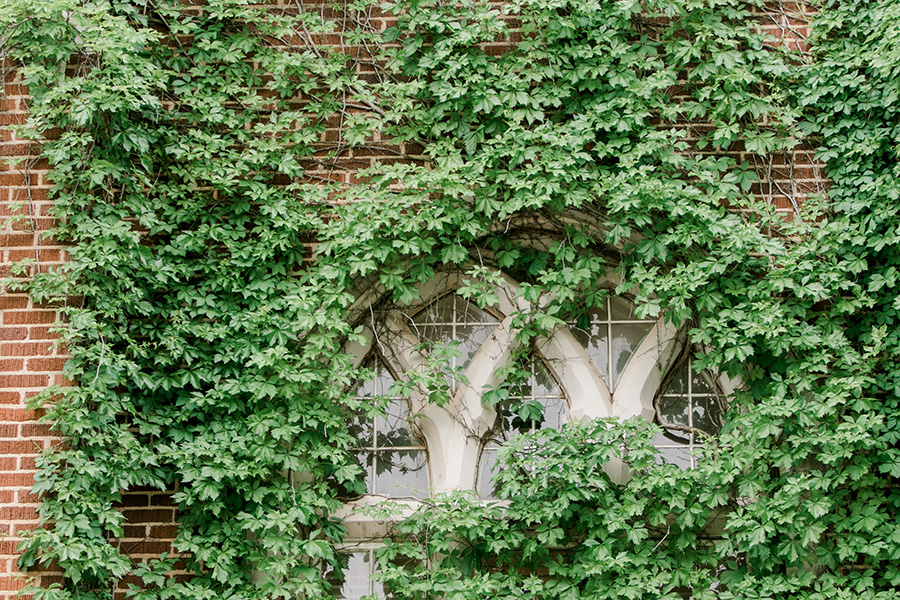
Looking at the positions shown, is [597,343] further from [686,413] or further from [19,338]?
[19,338]

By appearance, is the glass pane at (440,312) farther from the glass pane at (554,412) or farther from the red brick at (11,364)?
the red brick at (11,364)

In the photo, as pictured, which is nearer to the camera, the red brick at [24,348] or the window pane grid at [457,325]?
the red brick at [24,348]

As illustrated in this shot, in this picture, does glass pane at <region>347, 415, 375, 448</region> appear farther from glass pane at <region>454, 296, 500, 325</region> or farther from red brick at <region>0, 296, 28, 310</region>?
red brick at <region>0, 296, 28, 310</region>

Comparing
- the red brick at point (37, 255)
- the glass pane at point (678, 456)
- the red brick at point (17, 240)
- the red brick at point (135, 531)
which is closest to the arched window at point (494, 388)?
the glass pane at point (678, 456)

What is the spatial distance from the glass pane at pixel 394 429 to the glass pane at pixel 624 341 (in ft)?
3.78

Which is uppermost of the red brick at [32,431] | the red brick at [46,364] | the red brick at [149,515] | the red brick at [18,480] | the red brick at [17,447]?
the red brick at [46,364]

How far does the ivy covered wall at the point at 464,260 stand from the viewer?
4.73 metres

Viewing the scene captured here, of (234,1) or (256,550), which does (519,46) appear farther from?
(256,550)

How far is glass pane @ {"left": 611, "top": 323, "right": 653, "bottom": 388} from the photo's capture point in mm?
5348

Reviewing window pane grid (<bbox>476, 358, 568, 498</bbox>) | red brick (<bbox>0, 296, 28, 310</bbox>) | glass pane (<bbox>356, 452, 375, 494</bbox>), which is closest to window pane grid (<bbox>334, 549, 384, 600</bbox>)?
glass pane (<bbox>356, 452, 375, 494</bbox>)

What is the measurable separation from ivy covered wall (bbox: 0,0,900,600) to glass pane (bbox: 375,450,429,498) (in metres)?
0.24

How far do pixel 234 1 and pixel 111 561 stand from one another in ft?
9.74

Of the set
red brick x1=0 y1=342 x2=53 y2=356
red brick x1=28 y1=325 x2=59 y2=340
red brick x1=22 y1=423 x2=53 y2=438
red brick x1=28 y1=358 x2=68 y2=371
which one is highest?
red brick x1=28 y1=325 x2=59 y2=340

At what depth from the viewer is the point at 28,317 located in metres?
4.96
